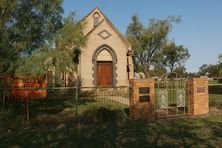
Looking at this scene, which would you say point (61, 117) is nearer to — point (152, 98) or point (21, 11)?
point (152, 98)

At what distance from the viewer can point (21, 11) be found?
13.8 meters

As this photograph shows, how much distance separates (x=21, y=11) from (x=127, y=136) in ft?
27.3

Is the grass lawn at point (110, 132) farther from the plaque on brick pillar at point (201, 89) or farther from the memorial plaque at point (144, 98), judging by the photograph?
the plaque on brick pillar at point (201, 89)

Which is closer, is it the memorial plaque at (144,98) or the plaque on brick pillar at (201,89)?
the memorial plaque at (144,98)

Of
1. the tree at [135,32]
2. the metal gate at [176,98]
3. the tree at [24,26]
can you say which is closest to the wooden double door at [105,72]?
the tree at [24,26]

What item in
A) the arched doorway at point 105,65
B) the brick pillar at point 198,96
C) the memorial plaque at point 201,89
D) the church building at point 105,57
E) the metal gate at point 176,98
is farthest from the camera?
the arched doorway at point 105,65

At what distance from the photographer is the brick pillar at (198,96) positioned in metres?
13.2

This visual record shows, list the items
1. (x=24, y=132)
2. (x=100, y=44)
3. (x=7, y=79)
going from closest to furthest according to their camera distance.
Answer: (x=24, y=132) → (x=7, y=79) → (x=100, y=44)

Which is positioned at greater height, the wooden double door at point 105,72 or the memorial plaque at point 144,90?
the wooden double door at point 105,72

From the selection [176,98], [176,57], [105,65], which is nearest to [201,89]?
[176,98]

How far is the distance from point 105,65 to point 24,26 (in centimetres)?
1273

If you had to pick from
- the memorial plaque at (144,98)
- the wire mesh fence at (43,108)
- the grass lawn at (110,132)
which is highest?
the memorial plaque at (144,98)

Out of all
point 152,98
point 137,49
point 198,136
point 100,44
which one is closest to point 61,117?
point 152,98

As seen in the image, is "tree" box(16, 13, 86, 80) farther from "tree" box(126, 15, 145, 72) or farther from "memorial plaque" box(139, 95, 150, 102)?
"tree" box(126, 15, 145, 72)
